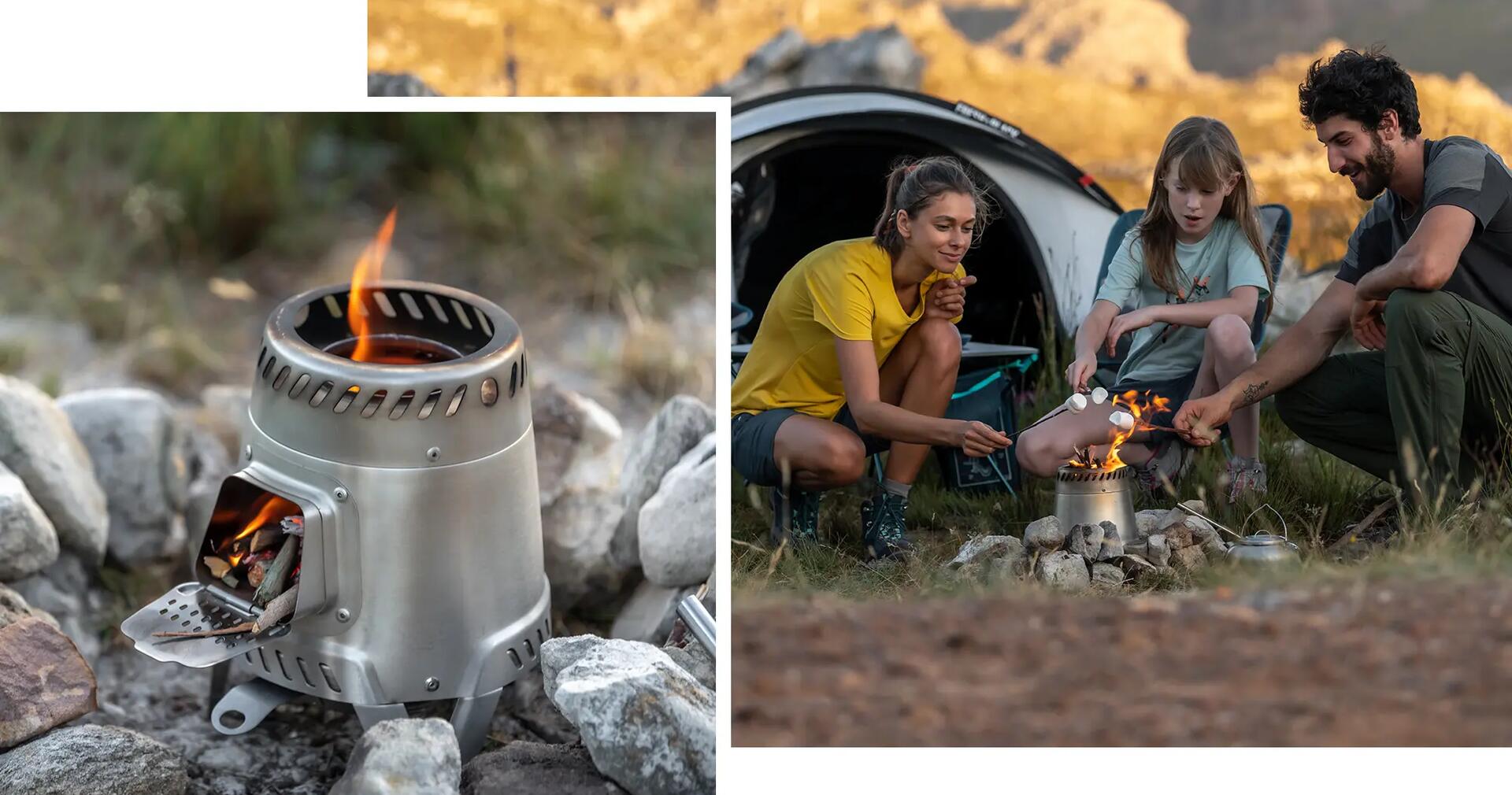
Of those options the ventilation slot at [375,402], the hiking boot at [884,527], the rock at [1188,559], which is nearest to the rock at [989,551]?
the hiking boot at [884,527]

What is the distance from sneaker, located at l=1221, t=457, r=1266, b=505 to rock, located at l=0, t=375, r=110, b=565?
2774mm

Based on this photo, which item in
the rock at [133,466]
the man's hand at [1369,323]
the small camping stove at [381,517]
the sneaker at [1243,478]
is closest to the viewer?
the small camping stove at [381,517]

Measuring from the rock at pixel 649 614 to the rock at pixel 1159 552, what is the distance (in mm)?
1080

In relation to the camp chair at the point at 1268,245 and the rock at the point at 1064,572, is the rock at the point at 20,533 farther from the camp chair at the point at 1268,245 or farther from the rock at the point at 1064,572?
the camp chair at the point at 1268,245

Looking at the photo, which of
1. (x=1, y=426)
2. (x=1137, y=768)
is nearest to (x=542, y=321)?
(x=1, y=426)

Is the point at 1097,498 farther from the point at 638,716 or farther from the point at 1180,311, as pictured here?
the point at 638,716

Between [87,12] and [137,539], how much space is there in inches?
52.1

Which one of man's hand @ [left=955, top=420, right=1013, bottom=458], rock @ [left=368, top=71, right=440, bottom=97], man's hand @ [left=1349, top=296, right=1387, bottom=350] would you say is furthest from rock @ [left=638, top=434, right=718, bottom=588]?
rock @ [left=368, top=71, right=440, bottom=97]

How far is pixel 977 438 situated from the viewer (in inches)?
117

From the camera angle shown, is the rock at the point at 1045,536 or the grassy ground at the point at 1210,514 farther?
the rock at the point at 1045,536

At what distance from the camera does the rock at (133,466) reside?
341 cm

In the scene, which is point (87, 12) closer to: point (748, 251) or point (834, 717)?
point (748, 251)

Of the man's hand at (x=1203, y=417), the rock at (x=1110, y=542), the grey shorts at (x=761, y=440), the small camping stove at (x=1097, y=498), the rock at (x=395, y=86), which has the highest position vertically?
the rock at (x=395, y=86)

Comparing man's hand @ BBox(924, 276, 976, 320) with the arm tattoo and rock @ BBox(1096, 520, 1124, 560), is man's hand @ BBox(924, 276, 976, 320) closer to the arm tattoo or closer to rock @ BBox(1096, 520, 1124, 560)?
rock @ BBox(1096, 520, 1124, 560)
